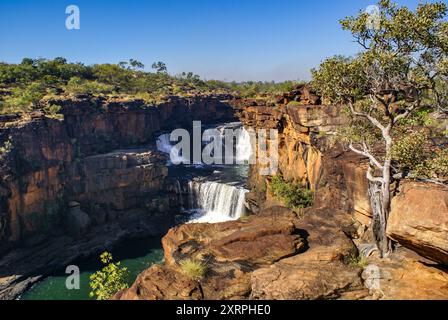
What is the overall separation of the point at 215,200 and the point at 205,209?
211 cm

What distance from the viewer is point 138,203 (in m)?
46.0

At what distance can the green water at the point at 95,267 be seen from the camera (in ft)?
98.1

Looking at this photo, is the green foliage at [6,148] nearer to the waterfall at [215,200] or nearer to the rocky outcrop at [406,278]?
the waterfall at [215,200]

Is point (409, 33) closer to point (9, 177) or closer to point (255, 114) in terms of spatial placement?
point (255, 114)

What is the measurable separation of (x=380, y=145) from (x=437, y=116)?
2699 mm

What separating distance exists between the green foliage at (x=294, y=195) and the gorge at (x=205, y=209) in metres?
0.63

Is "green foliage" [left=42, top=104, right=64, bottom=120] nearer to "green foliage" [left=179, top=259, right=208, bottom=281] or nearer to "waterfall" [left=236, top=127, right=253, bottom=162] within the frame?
"waterfall" [left=236, top=127, right=253, bottom=162]

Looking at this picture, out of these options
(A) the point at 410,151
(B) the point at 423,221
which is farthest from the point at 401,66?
(B) the point at 423,221

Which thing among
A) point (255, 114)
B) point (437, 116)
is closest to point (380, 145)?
point (437, 116)

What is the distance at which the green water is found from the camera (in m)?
29.9

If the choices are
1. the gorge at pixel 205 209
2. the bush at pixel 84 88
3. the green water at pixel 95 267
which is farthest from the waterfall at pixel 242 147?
the green water at pixel 95 267

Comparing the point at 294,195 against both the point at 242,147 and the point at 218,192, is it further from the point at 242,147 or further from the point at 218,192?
the point at 242,147

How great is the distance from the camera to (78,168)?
43.3 meters

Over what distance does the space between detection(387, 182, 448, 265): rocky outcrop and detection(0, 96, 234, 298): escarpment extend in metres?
30.9
